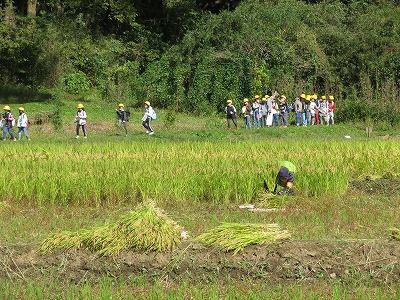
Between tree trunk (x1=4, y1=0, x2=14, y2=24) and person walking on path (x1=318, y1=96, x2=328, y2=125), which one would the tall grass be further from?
tree trunk (x1=4, y1=0, x2=14, y2=24)

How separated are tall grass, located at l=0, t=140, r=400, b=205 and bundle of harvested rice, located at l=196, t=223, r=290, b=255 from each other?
3.78m

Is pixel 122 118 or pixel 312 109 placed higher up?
pixel 312 109

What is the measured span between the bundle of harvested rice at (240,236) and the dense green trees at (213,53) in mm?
22465

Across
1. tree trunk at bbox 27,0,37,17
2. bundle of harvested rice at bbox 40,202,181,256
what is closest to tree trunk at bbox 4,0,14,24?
tree trunk at bbox 27,0,37,17

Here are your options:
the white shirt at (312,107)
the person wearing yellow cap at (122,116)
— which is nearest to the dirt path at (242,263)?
the person wearing yellow cap at (122,116)

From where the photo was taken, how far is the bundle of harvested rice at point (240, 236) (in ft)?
25.2

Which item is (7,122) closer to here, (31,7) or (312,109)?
(312,109)

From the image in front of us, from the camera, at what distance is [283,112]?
27359mm

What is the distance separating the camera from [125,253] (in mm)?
7723

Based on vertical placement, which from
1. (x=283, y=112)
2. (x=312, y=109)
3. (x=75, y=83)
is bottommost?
(x=283, y=112)

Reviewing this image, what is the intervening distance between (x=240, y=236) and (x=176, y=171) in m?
5.17

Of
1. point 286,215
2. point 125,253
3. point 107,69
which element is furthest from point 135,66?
point 125,253

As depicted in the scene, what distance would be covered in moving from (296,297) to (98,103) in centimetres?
2689

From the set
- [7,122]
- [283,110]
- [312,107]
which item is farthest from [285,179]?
[312,107]
